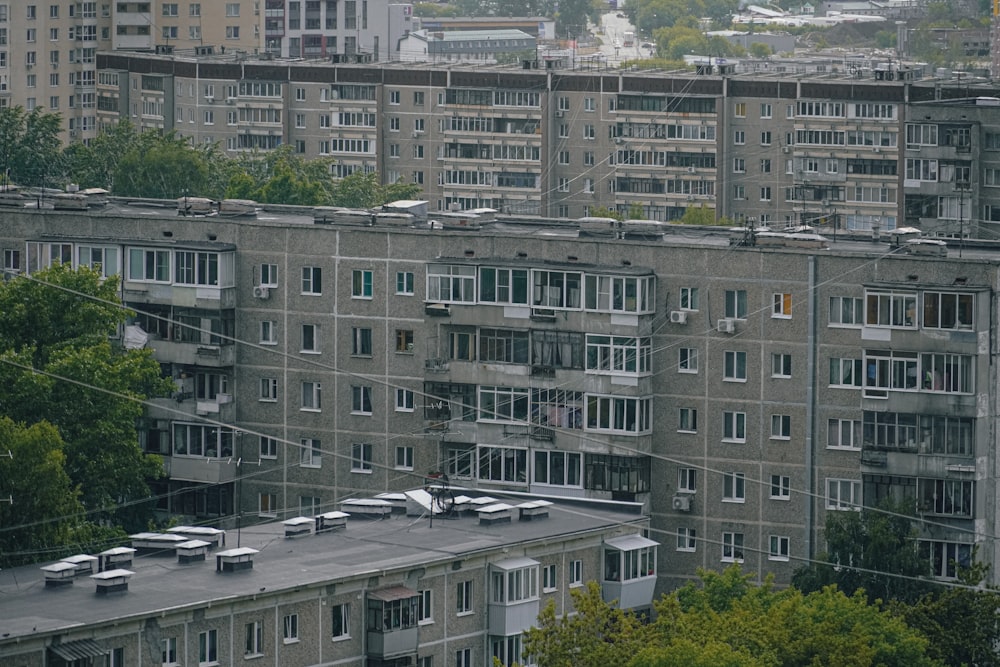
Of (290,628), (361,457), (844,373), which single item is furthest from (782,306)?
(290,628)

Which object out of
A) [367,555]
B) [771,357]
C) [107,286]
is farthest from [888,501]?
[107,286]

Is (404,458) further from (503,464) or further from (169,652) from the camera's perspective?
(169,652)

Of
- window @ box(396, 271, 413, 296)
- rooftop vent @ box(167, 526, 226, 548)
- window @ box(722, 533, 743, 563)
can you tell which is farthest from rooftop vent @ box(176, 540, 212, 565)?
window @ box(396, 271, 413, 296)

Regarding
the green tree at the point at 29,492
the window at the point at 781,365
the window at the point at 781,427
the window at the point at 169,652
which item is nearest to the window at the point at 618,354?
the window at the point at 781,365

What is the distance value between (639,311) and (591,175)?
79.0 meters

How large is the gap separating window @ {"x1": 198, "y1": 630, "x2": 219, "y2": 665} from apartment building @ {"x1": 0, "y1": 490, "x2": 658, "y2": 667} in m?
0.04

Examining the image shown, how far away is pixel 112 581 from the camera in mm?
63156

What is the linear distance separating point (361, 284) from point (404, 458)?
5.78m

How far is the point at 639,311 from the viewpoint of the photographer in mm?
83938

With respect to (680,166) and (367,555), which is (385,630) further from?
(680,166)

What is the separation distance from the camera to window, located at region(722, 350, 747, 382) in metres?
83.2

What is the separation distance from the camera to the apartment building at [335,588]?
61375 mm

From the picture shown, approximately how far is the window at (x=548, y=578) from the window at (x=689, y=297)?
14.7m

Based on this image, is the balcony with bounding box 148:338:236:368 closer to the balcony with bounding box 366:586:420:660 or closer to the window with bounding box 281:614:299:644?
the balcony with bounding box 366:586:420:660
